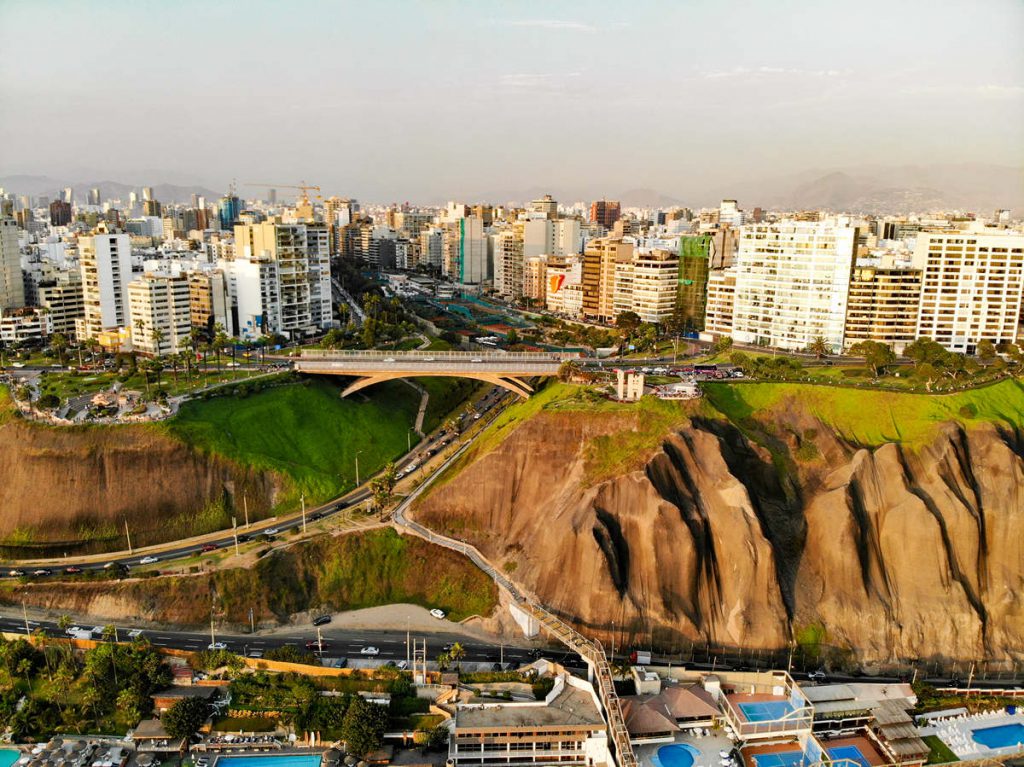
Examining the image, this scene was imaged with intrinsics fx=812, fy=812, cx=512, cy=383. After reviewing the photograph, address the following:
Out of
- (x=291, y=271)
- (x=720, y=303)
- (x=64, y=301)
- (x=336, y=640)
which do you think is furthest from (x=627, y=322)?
(x=64, y=301)

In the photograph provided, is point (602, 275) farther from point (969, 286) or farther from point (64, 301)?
point (64, 301)

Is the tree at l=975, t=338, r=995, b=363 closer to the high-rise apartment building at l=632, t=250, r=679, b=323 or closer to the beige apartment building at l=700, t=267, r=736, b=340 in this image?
the beige apartment building at l=700, t=267, r=736, b=340

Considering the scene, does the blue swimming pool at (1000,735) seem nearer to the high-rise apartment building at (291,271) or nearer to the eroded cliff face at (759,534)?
the eroded cliff face at (759,534)

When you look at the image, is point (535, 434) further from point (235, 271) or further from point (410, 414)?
point (235, 271)

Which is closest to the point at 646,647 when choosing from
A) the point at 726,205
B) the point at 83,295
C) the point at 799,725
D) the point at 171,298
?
the point at 799,725

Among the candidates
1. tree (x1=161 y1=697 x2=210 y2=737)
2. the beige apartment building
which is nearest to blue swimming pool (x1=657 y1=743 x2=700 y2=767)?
tree (x1=161 y1=697 x2=210 y2=737)

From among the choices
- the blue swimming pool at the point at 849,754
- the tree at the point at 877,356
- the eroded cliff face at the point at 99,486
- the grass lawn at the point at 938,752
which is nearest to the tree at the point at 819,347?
the tree at the point at 877,356
